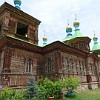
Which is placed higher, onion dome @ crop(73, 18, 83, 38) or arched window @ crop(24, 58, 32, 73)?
onion dome @ crop(73, 18, 83, 38)

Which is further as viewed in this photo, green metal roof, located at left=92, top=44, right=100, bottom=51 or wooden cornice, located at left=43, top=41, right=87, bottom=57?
green metal roof, located at left=92, top=44, right=100, bottom=51

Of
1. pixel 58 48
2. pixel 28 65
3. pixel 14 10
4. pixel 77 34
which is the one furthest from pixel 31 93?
pixel 77 34

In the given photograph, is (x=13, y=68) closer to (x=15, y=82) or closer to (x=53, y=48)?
(x=15, y=82)

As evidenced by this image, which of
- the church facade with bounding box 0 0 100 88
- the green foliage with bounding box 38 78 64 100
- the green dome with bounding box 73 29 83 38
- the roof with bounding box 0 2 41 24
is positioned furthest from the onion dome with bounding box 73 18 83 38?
the green foliage with bounding box 38 78 64 100

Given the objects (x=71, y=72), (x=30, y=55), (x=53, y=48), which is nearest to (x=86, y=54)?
(x=71, y=72)

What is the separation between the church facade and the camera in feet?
39.3

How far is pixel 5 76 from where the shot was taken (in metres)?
11.1

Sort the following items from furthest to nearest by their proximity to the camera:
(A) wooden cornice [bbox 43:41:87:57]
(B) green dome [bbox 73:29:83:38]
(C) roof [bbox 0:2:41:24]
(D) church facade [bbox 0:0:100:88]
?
1. (B) green dome [bbox 73:29:83:38]
2. (C) roof [bbox 0:2:41:24]
3. (A) wooden cornice [bbox 43:41:87:57]
4. (D) church facade [bbox 0:0:100:88]

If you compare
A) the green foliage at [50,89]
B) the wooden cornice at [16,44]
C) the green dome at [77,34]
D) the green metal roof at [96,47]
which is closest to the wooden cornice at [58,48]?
the wooden cornice at [16,44]

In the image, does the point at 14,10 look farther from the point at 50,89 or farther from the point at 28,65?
the point at 50,89

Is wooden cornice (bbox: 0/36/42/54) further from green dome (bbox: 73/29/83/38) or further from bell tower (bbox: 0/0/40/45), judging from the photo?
green dome (bbox: 73/29/83/38)

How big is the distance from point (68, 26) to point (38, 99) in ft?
78.0

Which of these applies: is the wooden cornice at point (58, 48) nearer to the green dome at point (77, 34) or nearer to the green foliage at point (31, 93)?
the green foliage at point (31, 93)

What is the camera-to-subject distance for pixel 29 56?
13930mm
